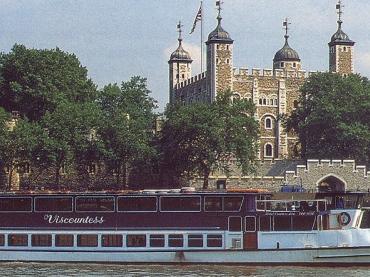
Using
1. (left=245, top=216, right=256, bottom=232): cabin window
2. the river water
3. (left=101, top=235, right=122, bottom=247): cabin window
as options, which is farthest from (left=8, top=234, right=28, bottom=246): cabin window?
(left=245, top=216, right=256, bottom=232): cabin window

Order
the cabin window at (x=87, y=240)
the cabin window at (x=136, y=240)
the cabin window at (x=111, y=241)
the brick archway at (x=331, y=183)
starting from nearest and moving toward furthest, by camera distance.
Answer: the cabin window at (x=136, y=240)
the cabin window at (x=111, y=241)
the cabin window at (x=87, y=240)
the brick archway at (x=331, y=183)

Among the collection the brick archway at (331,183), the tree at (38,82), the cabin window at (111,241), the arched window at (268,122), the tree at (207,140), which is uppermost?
the tree at (38,82)

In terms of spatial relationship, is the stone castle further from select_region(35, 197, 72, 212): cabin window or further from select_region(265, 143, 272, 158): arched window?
select_region(35, 197, 72, 212): cabin window

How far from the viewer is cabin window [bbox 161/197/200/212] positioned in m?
43.8

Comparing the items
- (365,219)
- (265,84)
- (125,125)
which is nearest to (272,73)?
(265,84)

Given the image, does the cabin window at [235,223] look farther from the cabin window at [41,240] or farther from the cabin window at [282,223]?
the cabin window at [41,240]

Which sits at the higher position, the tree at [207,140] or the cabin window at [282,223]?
the tree at [207,140]

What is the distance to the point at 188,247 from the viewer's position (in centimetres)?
4378

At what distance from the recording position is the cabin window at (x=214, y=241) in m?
43.7

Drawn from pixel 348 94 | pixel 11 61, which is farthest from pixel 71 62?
pixel 348 94

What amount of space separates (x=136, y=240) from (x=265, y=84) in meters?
58.9

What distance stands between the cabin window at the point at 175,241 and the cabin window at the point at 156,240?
13.5 inches

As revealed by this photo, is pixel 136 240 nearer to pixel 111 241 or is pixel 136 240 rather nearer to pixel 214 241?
pixel 111 241

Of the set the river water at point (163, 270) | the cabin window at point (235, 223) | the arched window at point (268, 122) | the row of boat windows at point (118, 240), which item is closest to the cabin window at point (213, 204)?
the cabin window at point (235, 223)
